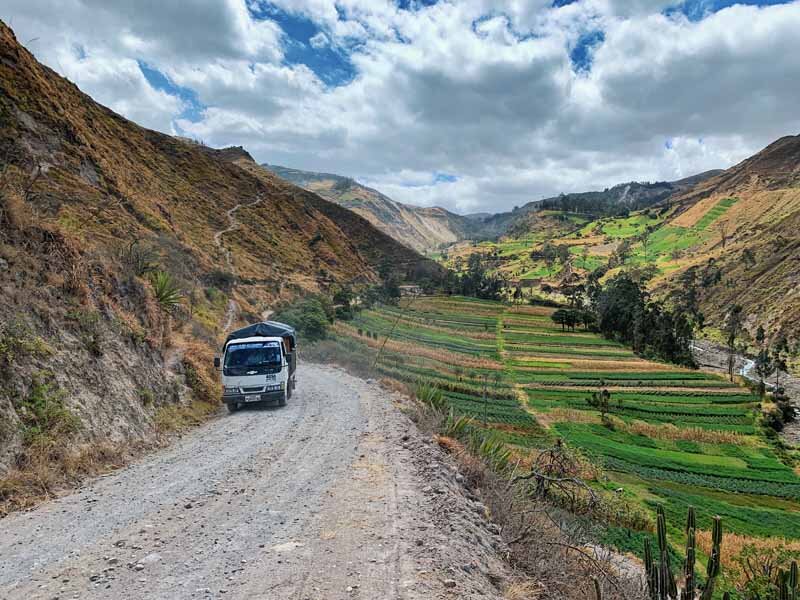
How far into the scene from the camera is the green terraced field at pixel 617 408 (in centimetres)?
3175

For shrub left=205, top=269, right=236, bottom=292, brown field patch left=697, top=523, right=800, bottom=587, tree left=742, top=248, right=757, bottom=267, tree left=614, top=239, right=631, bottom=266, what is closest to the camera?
brown field patch left=697, top=523, right=800, bottom=587

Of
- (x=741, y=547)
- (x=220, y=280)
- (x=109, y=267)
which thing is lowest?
(x=741, y=547)

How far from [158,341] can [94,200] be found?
22946 mm

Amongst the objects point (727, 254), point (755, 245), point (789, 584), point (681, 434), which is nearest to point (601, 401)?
point (681, 434)

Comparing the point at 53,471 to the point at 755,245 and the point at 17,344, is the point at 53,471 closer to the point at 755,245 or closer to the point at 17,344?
the point at 17,344

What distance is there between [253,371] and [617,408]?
4377 centimetres

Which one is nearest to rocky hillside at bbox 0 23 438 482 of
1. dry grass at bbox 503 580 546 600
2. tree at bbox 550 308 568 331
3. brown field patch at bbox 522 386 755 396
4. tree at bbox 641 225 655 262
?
dry grass at bbox 503 580 546 600

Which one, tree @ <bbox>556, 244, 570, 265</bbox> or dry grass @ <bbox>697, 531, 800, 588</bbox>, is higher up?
tree @ <bbox>556, 244, 570, 265</bbox>

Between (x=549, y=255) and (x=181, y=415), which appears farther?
(x=549, y=255)

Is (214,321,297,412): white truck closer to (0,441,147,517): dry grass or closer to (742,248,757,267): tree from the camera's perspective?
(0,441,147,517): dry grass

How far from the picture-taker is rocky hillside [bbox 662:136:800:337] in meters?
87.1

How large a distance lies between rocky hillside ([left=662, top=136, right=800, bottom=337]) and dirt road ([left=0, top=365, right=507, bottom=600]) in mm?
88907

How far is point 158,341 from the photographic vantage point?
15203 millimetres

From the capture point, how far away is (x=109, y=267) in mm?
14781
